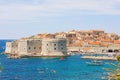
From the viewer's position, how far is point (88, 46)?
124562 mm

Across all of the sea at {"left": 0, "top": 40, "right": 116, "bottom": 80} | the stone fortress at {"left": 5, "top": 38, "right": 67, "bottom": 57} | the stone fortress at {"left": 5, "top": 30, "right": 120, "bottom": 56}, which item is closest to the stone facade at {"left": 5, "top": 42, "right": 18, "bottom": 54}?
the stone fortress at {"left": 5, "top": 30, "right": 120, "bottom": 56}

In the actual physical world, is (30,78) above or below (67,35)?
below

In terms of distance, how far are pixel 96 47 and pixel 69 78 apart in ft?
232

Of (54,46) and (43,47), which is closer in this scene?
(54,46)

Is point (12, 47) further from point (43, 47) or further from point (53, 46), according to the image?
point (53, 46)

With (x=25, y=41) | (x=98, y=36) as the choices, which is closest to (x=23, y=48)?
(x=25, y=41)

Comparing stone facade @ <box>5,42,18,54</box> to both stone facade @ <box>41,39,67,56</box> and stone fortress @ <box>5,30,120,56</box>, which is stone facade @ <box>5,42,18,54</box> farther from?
stone facade @ <box>41,39,67,56</box>

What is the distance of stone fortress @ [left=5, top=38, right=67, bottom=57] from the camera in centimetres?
9419

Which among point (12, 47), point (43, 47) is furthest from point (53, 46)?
point (12, 47)

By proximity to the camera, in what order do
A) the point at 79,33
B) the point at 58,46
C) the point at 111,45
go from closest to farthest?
the point at 58,46, the point at 111,45, the point at 79,33

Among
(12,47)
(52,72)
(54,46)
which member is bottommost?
(52,72)

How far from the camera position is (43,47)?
96250 millimetres

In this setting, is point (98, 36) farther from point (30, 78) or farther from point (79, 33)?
point (30, 78)

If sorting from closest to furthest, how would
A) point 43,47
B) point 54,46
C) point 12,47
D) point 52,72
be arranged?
1. point 52,72
2. point 54,46
3. point 43,47
4. point 12,47
